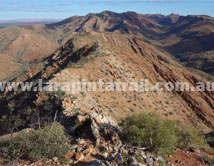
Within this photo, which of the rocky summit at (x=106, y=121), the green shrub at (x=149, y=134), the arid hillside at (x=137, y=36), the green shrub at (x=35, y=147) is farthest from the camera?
the arid hillside at (x=137, y=36)

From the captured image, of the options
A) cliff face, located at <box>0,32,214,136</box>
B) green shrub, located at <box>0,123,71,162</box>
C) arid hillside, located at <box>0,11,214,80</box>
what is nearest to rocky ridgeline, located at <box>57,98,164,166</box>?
green shrub, located at <box>0,123,71,162</box>

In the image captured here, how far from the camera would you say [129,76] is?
25.0 metres

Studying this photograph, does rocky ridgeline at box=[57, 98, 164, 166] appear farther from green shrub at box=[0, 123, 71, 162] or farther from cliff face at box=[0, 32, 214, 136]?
cliff face at box=[0, 32, 214, 136]

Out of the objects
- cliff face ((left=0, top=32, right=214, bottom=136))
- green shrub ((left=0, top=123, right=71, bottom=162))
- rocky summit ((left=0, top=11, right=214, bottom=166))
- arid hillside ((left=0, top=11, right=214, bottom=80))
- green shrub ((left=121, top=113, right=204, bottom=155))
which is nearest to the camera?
green shrub ((left=0, top=123, right=71, bottom=162))

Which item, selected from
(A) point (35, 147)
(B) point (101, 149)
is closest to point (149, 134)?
(B) point (101, 149)

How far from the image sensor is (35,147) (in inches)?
235

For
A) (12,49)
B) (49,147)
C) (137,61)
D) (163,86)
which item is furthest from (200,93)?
(12,49)

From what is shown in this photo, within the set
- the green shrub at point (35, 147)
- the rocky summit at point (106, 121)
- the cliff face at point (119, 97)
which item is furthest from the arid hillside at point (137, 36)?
the green shrub at point (35, 147)

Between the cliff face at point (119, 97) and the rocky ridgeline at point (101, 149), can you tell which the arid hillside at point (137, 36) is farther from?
the rocky ridgeline at point (101, 149)

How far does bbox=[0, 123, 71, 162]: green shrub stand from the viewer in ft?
19.3

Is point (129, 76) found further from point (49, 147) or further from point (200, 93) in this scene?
point (49, 147)

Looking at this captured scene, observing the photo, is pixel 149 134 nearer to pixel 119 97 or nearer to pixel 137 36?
pixel 119 97

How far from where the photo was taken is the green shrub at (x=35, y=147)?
5871 millimetres

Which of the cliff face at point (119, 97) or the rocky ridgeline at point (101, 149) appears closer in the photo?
the rocky ridgeline at point (101, 149)
